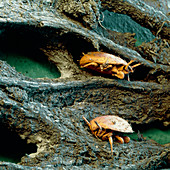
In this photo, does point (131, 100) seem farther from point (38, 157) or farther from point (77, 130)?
point (38, 157)

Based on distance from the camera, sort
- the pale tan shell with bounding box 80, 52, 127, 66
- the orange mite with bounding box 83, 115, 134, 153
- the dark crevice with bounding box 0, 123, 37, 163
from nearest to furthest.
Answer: the dark crevice with bounding box 0, 123, 37, 163 < the orange mite with bounding box 83, 115, 134, 153 < the pale tan shell with bounding box 80, 52, 127, 66

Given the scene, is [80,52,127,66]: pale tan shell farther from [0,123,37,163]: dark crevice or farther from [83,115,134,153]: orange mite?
[0,123,37,163]: dark crevice

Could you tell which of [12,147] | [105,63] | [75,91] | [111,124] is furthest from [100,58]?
[12,147]

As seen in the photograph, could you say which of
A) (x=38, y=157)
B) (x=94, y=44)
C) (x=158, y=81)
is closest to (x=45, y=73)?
(x=94, y=44)

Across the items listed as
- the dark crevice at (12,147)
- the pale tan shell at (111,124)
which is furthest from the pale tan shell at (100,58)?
the dark crevice at (12,147)

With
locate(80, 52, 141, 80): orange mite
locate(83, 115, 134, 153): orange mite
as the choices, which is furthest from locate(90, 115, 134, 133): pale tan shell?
locate(80, 52, 141, 80): orange mite
